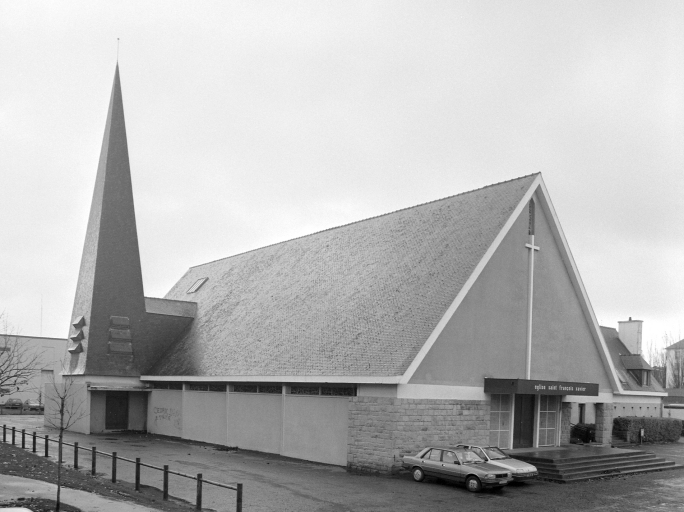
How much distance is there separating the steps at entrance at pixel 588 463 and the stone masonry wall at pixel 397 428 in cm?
260

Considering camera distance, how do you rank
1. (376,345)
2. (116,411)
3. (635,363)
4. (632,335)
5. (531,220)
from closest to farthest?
(376,345)
(531,220)
(116,411)
(635,363)
(632,335)

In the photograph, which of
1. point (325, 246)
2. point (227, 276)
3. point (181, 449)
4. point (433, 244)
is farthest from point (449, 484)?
point (227, 276)

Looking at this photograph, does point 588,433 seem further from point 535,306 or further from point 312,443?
point 312,443

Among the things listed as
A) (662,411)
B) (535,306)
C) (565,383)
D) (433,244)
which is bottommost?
(662,411)

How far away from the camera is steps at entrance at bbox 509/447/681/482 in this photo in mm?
23438

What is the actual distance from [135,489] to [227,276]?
82.6ft

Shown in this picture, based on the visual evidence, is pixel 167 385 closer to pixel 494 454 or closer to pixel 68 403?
pixel 68 403

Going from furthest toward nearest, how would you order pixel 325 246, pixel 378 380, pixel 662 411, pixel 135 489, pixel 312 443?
pixel 662 411 < pixel 325 246 < pixel 312 443 < pixel 378 380 < pixel 135 489

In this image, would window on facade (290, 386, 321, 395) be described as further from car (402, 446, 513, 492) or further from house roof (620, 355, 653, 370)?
house roof (620, 355, 653, 370)

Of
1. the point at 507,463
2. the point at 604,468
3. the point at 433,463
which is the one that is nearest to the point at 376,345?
the point at 433,463

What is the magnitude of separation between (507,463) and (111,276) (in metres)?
26.6

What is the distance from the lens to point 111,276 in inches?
1576

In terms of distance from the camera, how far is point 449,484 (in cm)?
2136

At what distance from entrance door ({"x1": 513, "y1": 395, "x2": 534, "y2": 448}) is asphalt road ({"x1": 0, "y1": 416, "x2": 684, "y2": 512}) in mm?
4249
